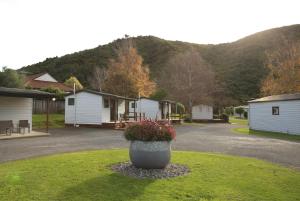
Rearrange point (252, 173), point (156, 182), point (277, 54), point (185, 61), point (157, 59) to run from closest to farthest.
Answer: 1. point (156, 182)
2. point (252, 173)
3. point (277, 54)
4. point (185, 61)
5. point (157, 59)

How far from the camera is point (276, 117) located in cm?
2539

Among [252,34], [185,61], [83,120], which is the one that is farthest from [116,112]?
[252,34]

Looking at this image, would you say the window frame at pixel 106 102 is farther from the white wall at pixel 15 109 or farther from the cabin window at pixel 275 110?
the cabin window at pixel 275 110

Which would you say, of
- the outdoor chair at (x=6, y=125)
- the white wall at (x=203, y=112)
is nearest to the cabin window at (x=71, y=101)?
the outdoor chair at (x=6, y=125)

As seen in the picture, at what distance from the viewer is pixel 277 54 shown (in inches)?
1657

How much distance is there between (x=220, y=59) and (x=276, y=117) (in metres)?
60.2

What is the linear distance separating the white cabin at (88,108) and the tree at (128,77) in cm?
733

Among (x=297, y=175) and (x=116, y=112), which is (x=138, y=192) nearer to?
(x=297, y=175)

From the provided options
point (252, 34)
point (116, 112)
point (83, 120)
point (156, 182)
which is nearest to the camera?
point (156, 182)

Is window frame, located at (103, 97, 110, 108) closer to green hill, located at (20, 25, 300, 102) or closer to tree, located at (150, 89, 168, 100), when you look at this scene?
tree, located at (150, 89, 168, 100)

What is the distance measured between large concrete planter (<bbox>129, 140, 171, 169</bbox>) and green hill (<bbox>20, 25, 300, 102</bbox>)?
1998 inches

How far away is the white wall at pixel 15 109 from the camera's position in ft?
63.6

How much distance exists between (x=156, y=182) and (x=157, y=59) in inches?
2952

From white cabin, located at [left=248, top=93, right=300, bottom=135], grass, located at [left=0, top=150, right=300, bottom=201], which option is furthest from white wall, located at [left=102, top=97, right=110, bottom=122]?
grass, located at [left=0, top=150, right=300, bottom=201]
